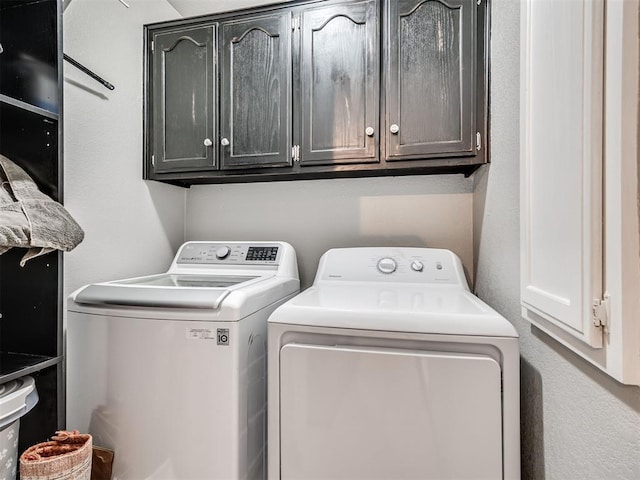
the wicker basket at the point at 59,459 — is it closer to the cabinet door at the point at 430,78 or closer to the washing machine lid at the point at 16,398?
the washing machine lid at the point at 16,398

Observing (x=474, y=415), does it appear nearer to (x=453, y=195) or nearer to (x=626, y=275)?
(x=626, y=275)

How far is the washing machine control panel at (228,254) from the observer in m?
1.87

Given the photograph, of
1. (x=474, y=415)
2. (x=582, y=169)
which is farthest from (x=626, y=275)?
(x=474, y=415)

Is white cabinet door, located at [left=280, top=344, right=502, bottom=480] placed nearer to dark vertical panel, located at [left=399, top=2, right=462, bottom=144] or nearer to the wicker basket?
the wicker basket

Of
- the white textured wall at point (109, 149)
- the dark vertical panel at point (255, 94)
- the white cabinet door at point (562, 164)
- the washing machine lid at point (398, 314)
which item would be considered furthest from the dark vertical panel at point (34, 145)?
the white cabinet door at point (562, 164)

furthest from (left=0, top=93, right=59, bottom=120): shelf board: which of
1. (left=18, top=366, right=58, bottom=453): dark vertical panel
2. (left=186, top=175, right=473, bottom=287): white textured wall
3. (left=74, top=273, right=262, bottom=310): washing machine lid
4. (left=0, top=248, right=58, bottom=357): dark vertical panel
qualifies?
(left=186, top=175, right=473, bottom=287): white textured wall

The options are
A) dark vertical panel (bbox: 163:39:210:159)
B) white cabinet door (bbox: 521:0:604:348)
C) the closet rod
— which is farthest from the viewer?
dark vertical panel (bbox: 163:39:210:159)

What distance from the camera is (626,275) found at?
0.52 metres

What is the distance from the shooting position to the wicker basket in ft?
3.32

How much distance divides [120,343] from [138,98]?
1324 millimetres

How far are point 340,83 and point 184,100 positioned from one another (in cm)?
86

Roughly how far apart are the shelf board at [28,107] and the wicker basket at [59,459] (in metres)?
1.08

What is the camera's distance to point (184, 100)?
1.86 m

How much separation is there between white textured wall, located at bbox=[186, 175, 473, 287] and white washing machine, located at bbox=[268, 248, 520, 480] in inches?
32.3
